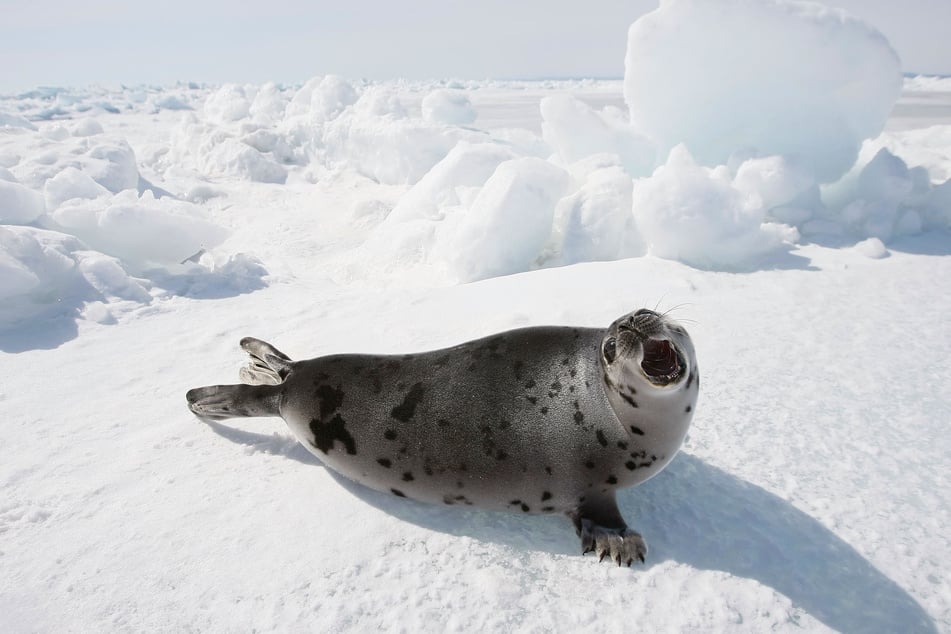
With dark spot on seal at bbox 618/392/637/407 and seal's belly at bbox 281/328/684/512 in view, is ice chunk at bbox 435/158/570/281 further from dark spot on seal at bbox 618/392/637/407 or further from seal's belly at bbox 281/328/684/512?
dark spot on seal at bbox 618/392/637/407

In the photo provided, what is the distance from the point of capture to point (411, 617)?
58.4 inches

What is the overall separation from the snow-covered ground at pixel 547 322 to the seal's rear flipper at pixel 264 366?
0.56 ft

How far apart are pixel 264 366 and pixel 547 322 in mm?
1415

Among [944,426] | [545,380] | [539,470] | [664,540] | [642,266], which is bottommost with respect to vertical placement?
[642,266]

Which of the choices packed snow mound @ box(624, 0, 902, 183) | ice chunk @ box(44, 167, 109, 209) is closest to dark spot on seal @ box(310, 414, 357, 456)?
packed snow mound @ box(624, 0, 902, 183)

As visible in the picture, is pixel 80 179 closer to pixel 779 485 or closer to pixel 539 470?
pixel 539 470

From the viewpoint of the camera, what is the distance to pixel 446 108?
462 inches

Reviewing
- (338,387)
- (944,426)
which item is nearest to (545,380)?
(338,387)

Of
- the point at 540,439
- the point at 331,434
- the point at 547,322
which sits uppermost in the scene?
the point at 540,439

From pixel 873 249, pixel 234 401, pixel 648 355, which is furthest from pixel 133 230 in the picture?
pixel 873 249

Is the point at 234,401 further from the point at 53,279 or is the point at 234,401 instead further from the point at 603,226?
the point at 603,226

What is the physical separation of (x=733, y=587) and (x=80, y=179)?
6.40 meters

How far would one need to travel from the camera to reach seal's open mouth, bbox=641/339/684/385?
1600 mm

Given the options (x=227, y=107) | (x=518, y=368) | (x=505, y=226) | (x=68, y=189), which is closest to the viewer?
(x=518, y=368)
